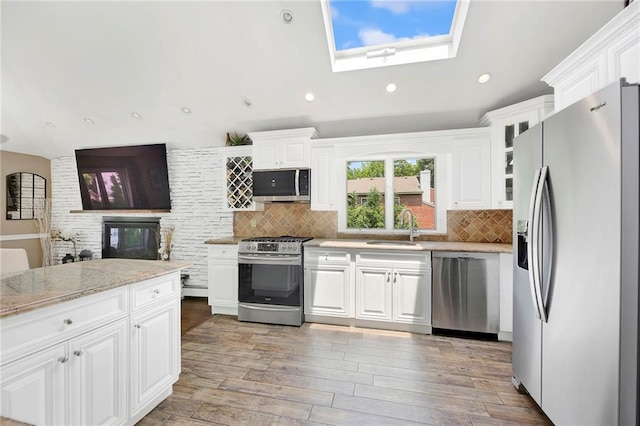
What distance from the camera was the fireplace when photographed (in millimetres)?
4809

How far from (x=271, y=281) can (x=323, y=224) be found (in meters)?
1.13

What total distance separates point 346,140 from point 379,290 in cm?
195

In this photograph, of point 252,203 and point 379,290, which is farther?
point 252,203

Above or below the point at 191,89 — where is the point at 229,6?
above

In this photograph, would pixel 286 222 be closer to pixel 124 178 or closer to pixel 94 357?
pixel 94 357

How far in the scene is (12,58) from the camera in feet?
10.8

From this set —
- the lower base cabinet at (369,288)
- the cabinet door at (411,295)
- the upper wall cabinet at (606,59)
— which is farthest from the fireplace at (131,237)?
the upper wall cabinet at (606,59)

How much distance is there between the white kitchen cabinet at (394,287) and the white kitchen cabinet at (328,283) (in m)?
0.13

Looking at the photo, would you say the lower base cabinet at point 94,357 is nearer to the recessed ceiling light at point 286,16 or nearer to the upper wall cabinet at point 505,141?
the recessed ceiling light at point 286,16

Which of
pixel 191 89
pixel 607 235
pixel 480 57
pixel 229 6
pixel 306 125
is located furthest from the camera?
pixel 306 125

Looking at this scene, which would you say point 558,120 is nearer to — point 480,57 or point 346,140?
point 480,57

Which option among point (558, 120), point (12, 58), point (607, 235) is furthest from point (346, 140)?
point (12, 58)

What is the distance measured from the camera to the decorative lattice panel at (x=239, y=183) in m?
4.05

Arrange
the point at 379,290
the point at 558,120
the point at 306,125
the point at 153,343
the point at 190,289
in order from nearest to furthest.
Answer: the point at 558,120
the point at 153,343
the point at 379,290
the point at 306,125
the point at 190,289
